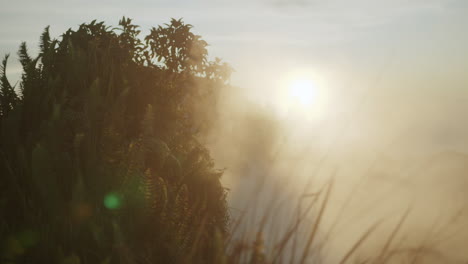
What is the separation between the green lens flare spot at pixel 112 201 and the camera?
2.95 metres

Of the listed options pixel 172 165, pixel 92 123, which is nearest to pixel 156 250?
pixel 92 123

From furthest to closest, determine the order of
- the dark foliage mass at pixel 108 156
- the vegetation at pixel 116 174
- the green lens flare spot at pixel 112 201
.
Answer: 1. the green lens flare spot at pixel 112 201
2. the dark foliage mass at pixel 108 156
3. the vegetation at pixel 116 174

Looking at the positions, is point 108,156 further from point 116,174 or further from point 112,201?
point 112,201

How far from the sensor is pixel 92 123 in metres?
3.69

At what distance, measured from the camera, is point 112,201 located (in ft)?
9.78

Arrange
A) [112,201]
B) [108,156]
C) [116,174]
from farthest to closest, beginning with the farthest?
[108,156] < [116,174] < [112,201]

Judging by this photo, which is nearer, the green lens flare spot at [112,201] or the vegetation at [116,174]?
the vegetation at [116,174]

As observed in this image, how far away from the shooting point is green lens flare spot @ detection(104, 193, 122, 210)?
9.68 feet

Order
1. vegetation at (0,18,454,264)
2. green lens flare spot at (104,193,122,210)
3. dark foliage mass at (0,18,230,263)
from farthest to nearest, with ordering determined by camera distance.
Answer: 1. green lens flare spot at (104,193,122,210)
2. dark foliage mass at (0,18,230,263)
3. vegetation at (0,18,454,264)

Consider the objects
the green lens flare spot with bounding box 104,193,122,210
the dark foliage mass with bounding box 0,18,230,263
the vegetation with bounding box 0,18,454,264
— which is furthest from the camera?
the green lens flare spot with bounding box 104,193,122,210

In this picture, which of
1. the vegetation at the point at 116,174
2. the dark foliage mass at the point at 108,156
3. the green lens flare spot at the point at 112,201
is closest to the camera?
the vegetation at the point at 116,174

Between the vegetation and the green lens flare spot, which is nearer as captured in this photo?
the vegetation

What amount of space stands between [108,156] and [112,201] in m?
0.78

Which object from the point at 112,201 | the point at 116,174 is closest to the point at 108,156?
the point at 116,174
